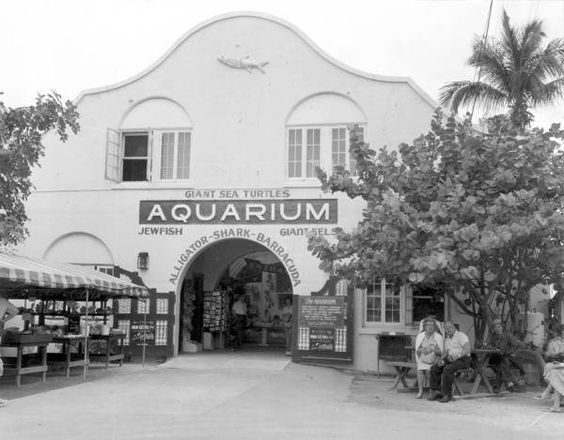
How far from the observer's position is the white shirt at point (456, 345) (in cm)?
1182

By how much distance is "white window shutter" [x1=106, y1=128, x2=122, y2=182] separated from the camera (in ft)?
55.5

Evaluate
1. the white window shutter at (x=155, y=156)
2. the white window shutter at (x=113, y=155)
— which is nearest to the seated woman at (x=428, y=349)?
A: the white window shutter at (x=155, y=156)

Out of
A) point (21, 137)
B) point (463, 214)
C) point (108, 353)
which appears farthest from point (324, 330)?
point (21, 137)

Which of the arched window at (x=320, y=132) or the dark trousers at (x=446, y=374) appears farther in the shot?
the arched window at (x=320, y=132)

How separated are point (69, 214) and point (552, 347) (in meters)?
11.4

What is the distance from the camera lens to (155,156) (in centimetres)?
1716

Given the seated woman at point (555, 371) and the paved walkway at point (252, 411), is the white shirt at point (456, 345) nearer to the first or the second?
the paved walkway at point (252, 411)

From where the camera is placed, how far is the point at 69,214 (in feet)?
56.9

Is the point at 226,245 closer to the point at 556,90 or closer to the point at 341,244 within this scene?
the point at 341,244

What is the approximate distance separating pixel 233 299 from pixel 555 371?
440 inches

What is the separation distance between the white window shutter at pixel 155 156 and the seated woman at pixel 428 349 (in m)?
7.84

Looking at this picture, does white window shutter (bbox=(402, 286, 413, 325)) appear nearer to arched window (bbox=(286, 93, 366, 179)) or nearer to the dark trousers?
arched window (bbox=(286, 93, 366, 179))

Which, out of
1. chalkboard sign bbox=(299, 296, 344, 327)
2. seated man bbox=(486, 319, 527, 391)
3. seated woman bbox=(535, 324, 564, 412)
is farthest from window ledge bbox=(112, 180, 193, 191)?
seated woman bbox=(535, 324, 564, 412)

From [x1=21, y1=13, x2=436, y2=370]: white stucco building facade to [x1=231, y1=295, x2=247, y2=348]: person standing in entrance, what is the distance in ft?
9.58
